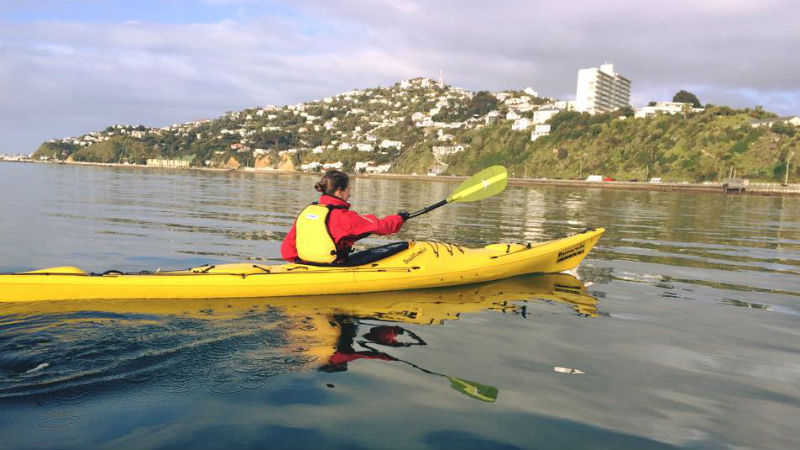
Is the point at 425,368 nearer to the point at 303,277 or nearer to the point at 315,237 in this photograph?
the point at 303,277

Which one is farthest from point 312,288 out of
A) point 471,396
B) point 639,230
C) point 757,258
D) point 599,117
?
point 599,117

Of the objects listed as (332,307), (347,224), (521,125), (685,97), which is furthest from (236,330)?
(685,97)

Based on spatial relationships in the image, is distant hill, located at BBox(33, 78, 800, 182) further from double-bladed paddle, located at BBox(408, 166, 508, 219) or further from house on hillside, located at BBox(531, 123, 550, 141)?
double-bladed paddle, located at BBox(408, 166, 508, 219)

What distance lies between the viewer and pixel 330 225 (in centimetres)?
697

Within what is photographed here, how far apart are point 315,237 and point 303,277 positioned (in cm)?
55

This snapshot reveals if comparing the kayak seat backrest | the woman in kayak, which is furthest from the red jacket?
the kayak seat backrest

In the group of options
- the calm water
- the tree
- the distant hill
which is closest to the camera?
the calm water

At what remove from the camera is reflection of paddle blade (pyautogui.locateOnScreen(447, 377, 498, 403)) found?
416 cm

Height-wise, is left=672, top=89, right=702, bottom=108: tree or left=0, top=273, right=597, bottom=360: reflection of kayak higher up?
left=672, top=89, right=702, bottom=108: tree

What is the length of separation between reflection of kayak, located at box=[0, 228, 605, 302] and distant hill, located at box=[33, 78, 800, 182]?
7253 centimetres

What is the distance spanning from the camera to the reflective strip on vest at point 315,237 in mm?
6926

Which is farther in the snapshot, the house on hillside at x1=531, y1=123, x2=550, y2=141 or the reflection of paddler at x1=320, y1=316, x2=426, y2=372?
the house on hillside at x1=531, y1=123, x2=550, y2=141

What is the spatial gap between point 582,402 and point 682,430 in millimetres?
683

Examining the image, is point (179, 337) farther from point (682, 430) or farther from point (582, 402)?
point (682, 430)
